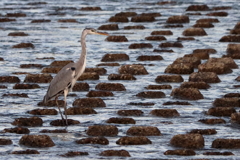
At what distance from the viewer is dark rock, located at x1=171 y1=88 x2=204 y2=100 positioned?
26.1 meters

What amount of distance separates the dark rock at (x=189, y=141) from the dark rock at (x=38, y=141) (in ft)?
9.40

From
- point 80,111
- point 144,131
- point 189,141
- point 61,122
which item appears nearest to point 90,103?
point 80,111

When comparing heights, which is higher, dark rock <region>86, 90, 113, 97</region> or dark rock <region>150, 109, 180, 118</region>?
dark rock <region>150, 109, 180, 118</region>

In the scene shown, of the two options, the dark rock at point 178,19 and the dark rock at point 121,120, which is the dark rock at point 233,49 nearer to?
the dark rock at point 178,19

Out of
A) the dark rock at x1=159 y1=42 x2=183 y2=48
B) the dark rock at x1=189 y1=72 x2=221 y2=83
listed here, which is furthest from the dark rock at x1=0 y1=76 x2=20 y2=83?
the dark rock at x1=159 y1=42 x2=183 y2=48

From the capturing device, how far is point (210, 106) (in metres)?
24.9

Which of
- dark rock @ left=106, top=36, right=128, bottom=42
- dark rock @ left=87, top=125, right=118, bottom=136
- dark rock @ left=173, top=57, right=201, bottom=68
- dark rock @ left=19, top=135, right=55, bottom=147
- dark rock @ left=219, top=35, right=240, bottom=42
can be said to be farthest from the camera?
dark rock @ left=106, top=36, right=128, bottom=42

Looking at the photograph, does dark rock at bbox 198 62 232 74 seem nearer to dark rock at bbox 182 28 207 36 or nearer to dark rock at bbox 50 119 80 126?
dark rock at bbox 50 119 80 126

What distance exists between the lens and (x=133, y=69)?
31.2 m

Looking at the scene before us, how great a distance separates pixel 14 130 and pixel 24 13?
112 feet

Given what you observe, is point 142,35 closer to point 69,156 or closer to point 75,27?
point 75,27

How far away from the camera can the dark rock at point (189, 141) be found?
63.7 feet

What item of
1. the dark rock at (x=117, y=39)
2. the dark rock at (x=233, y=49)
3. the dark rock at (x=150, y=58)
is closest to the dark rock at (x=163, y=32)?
the dark rock at (x=117, y=39)

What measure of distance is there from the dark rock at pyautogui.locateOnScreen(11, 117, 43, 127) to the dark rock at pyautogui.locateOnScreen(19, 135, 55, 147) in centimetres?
230
